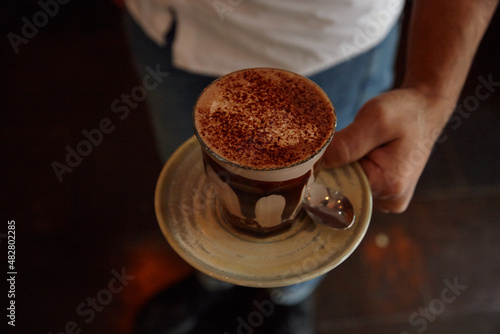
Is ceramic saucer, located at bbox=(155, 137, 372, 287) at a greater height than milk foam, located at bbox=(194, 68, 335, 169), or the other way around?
milk foam, located at bbox=(194, 68, 335, 169)

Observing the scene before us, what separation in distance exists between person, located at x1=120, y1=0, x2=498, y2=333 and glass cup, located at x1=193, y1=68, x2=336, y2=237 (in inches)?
6.5

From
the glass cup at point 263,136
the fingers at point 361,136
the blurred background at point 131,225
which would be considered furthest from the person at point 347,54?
the blurred background at point 131,225

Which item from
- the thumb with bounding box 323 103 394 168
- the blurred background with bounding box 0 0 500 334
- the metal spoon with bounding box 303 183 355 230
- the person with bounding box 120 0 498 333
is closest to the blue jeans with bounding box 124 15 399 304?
the person with bounding box 120 0 498 333

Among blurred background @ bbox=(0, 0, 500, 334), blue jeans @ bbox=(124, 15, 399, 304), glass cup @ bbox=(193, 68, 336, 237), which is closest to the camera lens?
glass cup @ bbox=(193, 68, 336, 237)

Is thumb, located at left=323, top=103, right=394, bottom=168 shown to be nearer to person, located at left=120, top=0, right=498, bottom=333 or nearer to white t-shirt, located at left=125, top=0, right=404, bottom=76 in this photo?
person, located at left=120, top=0, right=498, bottom=333

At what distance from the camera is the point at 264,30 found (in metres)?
1.06

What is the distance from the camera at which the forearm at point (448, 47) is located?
1.09 metres

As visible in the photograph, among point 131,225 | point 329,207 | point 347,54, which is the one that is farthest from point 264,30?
point 131,225

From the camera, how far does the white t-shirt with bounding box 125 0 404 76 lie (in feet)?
3.42

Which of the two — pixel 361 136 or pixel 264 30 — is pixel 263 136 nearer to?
pixel 361 136

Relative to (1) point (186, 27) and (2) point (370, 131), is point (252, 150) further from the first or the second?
(1) point (186, 27)

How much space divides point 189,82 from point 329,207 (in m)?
0.53

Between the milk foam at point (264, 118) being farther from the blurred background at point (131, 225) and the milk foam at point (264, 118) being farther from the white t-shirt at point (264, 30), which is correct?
the blurred background at point (131, 225)

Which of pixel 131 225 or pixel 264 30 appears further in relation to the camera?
pixel 131 225
